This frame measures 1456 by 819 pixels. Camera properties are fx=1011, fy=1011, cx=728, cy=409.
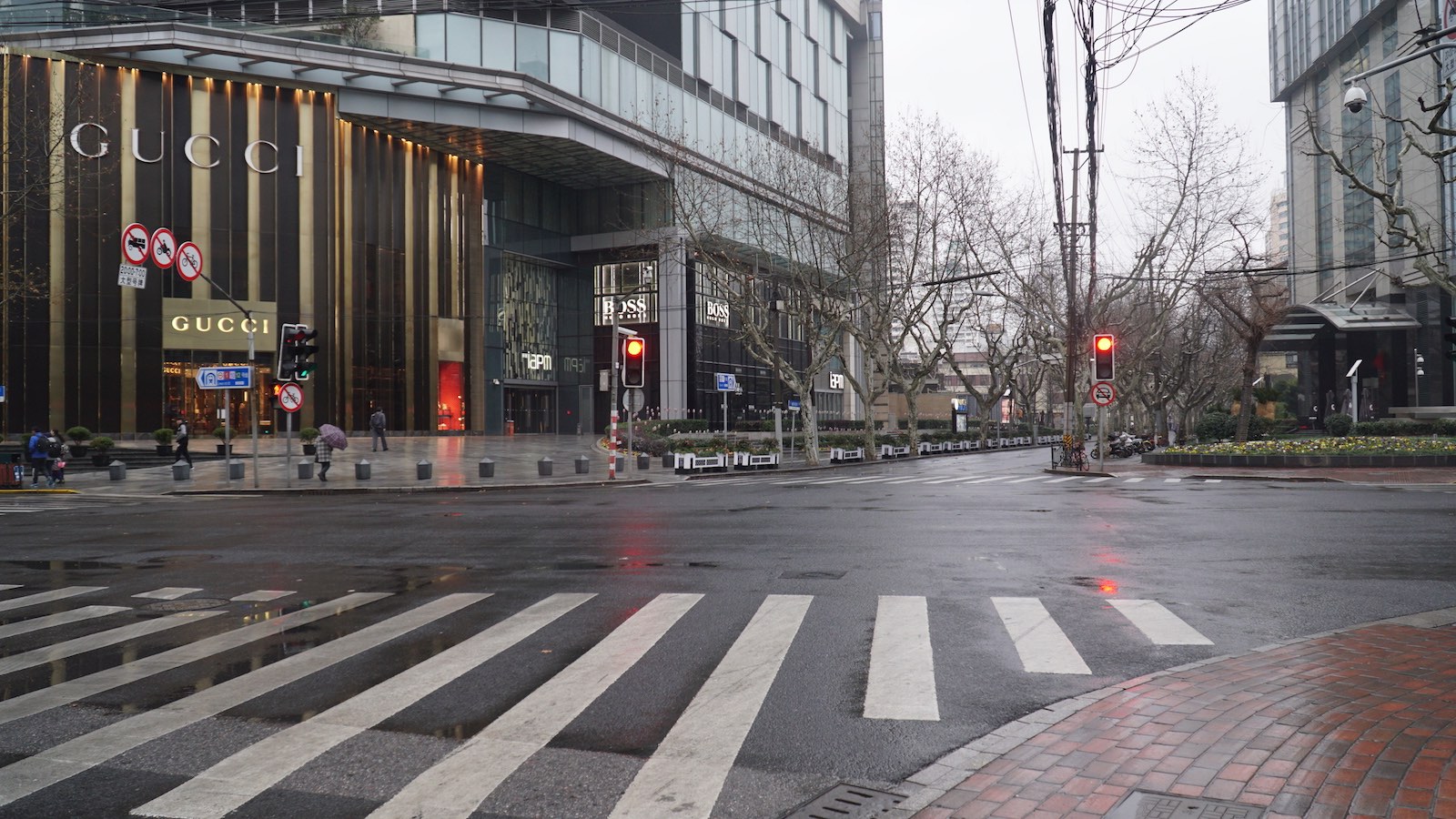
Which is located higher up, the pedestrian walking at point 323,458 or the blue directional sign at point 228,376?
the blue directional sign at point 228,376

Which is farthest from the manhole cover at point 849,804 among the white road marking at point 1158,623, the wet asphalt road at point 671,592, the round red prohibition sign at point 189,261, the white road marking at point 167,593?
the round red prohibition sign at point 189,261

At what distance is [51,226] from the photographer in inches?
1885

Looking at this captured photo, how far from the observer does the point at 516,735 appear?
5.50 m

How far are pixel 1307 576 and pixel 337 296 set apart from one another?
170ft

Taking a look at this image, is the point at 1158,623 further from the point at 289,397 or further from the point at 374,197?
the point at 374,197

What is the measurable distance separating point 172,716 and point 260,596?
4516mm

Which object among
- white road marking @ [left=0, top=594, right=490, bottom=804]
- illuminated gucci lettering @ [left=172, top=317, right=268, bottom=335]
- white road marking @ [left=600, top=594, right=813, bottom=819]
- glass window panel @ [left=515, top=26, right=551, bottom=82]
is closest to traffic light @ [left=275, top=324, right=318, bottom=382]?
white road marking @ [left=0, top=594, right=490, bottom=804]

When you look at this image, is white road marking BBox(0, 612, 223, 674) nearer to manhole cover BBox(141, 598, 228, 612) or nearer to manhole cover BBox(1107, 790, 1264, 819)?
manhole cover BBox(141, 598, 228, 612)

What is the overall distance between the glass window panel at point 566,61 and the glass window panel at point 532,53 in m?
0.39

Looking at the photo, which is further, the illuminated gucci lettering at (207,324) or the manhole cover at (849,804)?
the illuminated gucci lettering at (207,324)

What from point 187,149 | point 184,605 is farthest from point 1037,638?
point 187,149

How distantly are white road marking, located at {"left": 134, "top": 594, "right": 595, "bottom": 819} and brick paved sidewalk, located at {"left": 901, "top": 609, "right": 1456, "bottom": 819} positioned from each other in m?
2.60

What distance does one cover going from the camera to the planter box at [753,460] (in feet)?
123

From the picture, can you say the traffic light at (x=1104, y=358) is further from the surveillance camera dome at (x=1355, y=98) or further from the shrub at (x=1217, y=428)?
the shrub at (x=1217, y=428)
